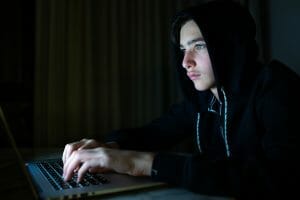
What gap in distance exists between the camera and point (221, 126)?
46.1 inches

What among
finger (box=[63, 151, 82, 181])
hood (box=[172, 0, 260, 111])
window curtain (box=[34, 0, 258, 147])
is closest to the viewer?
finger (box=[63, 151, 82, 181])

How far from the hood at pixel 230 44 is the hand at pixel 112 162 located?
432mm

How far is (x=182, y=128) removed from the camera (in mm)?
1461

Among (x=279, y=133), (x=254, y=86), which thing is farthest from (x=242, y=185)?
(x=254, y=86)

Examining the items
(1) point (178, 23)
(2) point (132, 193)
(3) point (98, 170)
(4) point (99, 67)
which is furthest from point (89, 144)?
(4) point (99, 67)

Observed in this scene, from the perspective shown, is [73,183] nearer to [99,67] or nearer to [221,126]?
[221,126]

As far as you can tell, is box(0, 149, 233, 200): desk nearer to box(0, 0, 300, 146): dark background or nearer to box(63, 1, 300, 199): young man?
box(63, 1, 300, 199): young man

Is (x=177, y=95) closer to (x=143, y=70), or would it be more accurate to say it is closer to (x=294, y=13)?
(x=143, y=70)

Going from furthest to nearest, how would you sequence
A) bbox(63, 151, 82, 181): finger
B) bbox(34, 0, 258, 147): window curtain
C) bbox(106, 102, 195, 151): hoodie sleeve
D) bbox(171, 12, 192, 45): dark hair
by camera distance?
bbox(34, 0, 258, 147): window curtain < bbox(106, 102, 195, 151): hoodie sleeve < bbox(171, 12, 192, 45): dark hair < bbox(63, 151, 82, 181): finger

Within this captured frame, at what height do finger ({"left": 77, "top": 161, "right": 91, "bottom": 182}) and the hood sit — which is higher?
the hood

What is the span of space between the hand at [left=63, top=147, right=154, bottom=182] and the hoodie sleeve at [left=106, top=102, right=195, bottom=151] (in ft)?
1.58

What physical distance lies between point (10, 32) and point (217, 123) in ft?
4.18

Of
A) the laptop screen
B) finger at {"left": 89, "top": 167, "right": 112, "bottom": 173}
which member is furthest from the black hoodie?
the laptop screen

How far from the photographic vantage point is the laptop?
68 cm
